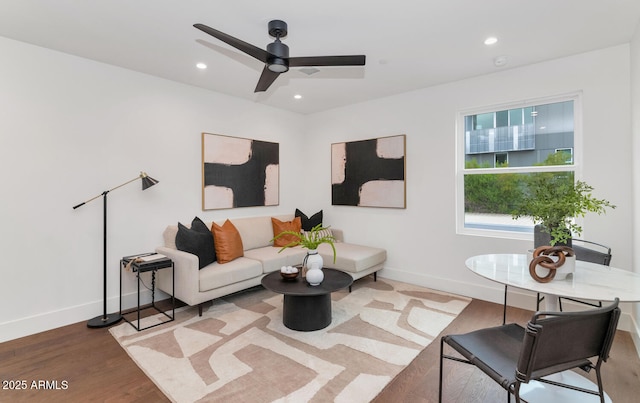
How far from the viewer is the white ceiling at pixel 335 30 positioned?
2299mm

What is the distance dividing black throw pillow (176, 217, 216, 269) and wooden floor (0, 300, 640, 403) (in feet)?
3.43

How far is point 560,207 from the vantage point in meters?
1.84

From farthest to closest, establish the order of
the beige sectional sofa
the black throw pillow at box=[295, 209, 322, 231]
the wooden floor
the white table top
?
the black throw pillow at box=[295, 209, 322, 231], the beige sectional sofa, the wooden floor, the white table top

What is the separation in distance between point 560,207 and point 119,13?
3392 millimetres

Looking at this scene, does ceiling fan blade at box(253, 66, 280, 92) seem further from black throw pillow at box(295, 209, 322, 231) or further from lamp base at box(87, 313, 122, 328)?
lamp base at box(87, 313, 122, 328)

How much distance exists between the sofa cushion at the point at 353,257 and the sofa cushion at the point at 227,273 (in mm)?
993

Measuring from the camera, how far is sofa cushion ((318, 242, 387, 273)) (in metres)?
3.94

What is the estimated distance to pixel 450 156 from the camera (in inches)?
156

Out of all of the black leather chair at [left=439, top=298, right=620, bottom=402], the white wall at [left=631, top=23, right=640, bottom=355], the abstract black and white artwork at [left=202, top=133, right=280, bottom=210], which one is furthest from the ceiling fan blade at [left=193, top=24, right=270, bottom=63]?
the white wall at [left=631, top=23, right=640, bottom=355]

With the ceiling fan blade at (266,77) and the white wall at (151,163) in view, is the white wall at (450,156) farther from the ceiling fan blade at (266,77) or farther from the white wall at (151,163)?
the ceiling fan blade at (266,77)

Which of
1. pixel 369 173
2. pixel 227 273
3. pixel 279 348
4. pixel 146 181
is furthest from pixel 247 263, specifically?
pixel 369 173

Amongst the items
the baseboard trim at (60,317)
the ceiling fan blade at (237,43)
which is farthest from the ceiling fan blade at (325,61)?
the baseboard trim at (60,317)

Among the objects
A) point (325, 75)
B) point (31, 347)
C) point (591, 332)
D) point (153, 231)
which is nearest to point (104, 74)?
point (153, 231)

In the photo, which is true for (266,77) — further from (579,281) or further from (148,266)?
(579,281)
